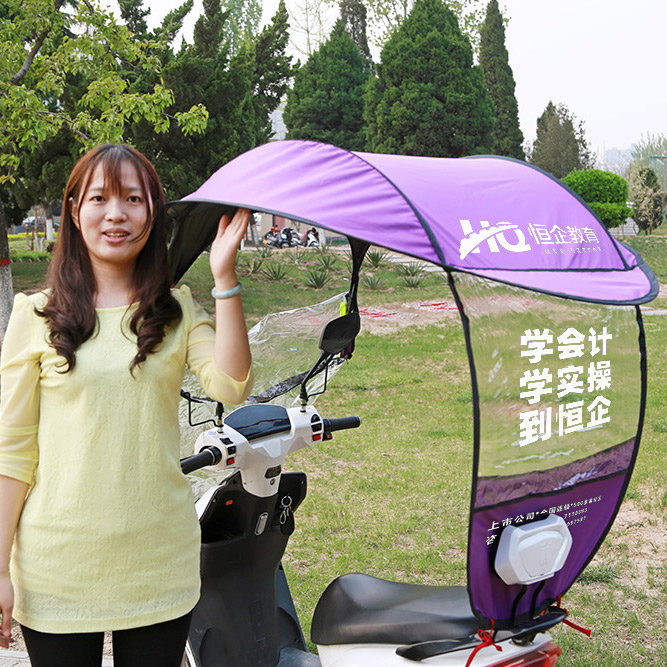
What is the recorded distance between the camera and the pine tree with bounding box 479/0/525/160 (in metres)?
25.3

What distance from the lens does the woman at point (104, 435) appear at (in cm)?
144

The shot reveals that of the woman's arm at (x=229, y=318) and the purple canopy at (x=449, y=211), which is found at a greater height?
the purple canopy at (x=449, y=211)

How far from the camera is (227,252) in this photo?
1.45 metres

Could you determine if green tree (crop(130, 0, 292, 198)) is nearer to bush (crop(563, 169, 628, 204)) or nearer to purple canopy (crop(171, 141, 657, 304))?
bush (crop(563, 169, 628, 204))

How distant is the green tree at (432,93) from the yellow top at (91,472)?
1941 centimetres

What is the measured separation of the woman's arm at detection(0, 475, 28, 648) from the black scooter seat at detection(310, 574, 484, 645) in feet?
2.56

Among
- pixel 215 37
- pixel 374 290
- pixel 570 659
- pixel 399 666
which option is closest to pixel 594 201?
pixel 374 290

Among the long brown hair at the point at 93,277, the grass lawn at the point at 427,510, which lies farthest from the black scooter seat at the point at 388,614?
the grass lawn at the point at 427,510

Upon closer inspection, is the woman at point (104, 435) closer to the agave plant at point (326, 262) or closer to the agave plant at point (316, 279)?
the agave plant at point (316, 279)

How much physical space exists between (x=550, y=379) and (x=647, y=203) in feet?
77.2

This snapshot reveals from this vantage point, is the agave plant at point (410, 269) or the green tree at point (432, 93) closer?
the agave plant at point (410, 269)

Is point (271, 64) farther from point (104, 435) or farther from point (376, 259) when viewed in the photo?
point (104, 435)

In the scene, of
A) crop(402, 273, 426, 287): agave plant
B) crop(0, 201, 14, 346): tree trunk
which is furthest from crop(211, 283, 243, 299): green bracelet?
crop(402, 273, 426, 287): agave plant

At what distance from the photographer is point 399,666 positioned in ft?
5.48
